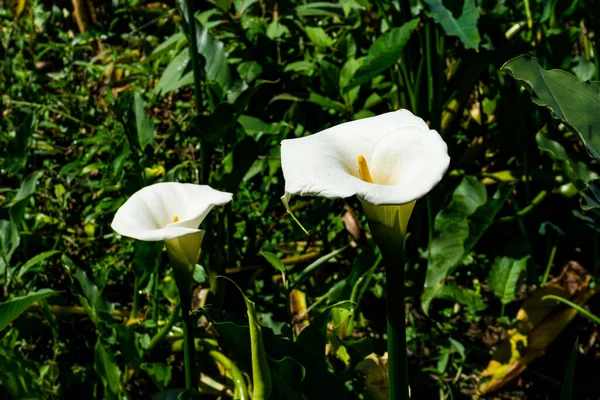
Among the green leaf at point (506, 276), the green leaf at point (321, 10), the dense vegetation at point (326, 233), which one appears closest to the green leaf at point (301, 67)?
the dense vegetation at point (326, 233)

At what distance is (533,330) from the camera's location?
1341 millimetres

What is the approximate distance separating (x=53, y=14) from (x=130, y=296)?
1456mm

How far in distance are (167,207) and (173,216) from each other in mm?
16

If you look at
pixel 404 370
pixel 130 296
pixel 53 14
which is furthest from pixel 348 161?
pixel 53 14

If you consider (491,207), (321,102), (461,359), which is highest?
(321,102)

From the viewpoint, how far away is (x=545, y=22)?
62.3 inches

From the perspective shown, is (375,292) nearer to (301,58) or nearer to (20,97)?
(301,58)

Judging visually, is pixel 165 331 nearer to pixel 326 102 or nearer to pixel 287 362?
pixel 287 362

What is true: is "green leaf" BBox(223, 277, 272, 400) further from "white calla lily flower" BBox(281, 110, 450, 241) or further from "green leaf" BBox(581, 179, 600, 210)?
"green leaf" BBox(581, 179, 600, 210)

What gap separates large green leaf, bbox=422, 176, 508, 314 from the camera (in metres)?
1.28

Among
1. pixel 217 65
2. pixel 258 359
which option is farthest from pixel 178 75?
pixel 258 359

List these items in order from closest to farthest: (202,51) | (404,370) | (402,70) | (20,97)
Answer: (404,370) → (202,51) → (402,70) → (20,97)

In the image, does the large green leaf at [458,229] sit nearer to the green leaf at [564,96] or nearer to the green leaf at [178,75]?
the green leaf at [564,96]

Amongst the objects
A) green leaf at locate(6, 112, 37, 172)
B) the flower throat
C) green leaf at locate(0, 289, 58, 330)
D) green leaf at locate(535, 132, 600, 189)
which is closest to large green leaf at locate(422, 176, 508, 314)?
green leaf at locate(535, 132, 600, 189)
